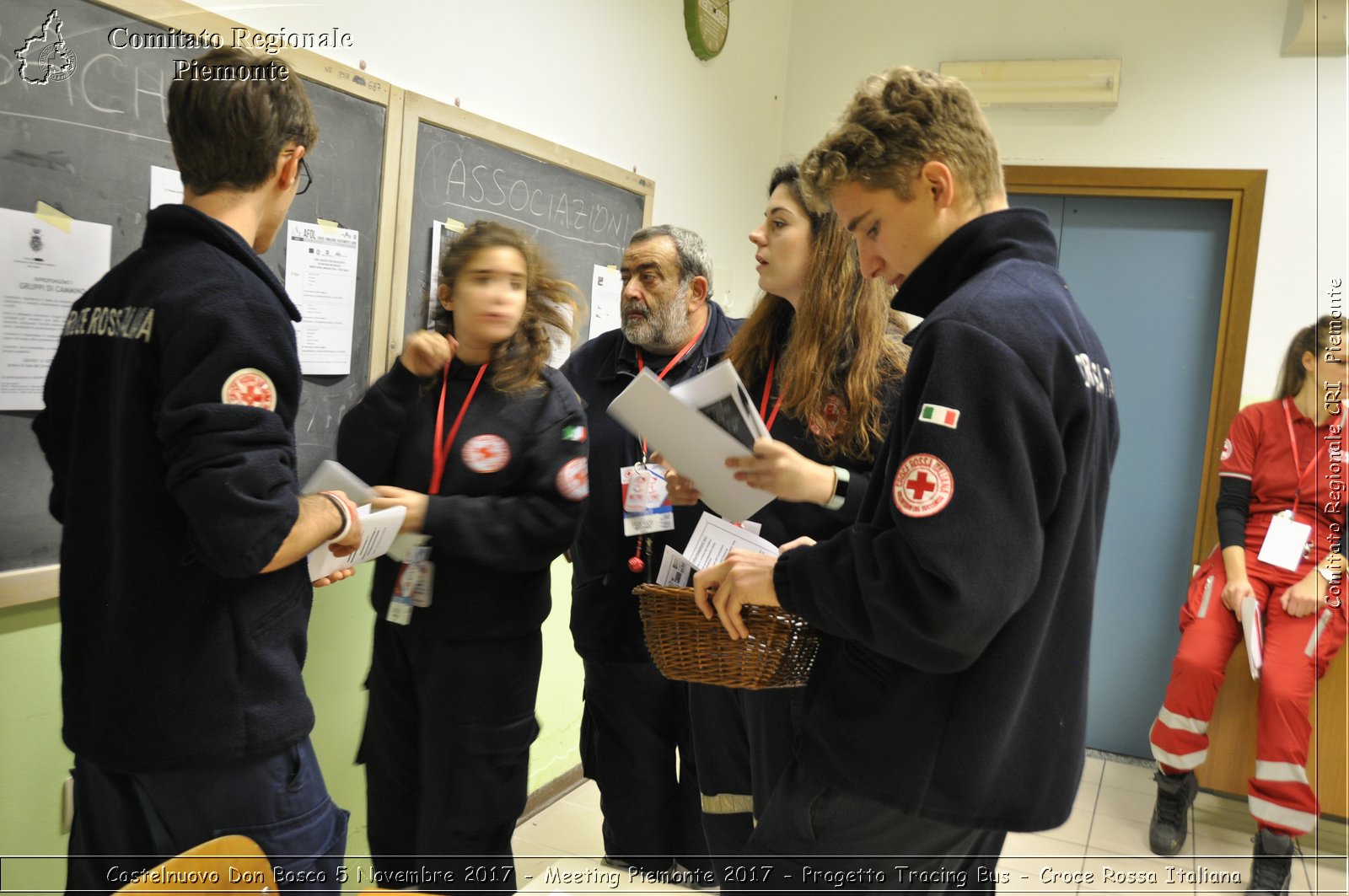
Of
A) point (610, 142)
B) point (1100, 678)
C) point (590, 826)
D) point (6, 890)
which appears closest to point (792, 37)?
point (610, 142)

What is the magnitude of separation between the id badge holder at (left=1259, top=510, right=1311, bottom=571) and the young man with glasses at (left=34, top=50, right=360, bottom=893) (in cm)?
361

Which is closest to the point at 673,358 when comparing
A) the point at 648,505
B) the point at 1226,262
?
the point at 648,505

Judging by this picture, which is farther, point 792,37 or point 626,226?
point 792,37

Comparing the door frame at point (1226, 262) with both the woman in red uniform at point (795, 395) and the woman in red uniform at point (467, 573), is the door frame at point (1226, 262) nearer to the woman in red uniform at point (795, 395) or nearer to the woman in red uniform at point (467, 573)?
the woman in red uniform at point (795, 395)

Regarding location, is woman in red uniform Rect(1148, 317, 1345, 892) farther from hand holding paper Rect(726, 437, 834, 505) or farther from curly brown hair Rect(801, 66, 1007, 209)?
curly brown hair Rect(801, 66, 1007, 209)

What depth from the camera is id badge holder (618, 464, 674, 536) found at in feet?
8.20

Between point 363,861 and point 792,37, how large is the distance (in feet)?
14.0

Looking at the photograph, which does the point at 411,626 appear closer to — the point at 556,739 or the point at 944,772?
the point at 944,772

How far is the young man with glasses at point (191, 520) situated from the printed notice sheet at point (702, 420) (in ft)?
1.76

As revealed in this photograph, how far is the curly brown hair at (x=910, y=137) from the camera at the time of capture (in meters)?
1.30

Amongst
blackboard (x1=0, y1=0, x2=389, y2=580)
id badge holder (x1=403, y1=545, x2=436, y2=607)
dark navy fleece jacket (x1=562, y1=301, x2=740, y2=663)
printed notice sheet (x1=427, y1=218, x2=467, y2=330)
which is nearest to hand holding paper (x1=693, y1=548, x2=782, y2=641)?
id badge holder (x1=403, y1=545, x2=436, y2=607)

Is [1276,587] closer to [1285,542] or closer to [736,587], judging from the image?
[1285,542]

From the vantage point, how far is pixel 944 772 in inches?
48.4

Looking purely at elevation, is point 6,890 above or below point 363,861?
above
